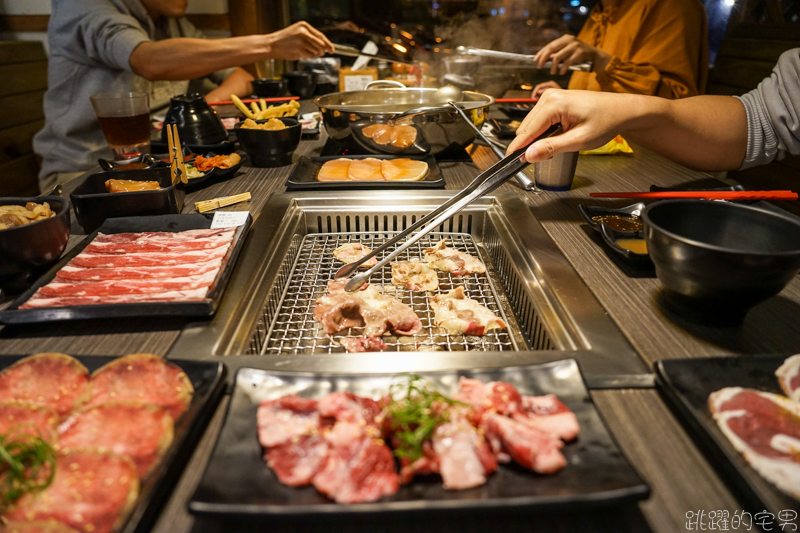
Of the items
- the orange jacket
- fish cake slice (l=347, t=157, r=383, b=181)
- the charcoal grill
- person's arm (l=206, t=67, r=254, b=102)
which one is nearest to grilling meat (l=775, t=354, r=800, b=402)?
the charcoal grill

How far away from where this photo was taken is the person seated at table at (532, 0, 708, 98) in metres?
3.86

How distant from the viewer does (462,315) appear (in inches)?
55.5

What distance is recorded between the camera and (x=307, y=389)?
93 centimetres

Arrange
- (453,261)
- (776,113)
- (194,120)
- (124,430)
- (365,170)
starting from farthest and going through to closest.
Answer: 1. (194,120)
2. (365,170)
3. (776,113)
4. (453,261)
5. (124,430)

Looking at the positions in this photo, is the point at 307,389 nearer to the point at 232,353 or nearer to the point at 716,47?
the point at 232,353

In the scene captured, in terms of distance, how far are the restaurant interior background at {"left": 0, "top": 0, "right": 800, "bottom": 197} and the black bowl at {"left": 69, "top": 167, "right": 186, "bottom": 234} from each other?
380 centimetres

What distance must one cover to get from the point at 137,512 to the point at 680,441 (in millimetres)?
932

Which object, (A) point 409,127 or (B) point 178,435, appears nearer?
(B) point 178,435

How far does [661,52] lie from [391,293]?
151 inches

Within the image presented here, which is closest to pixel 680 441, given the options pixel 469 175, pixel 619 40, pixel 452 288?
pixel 452 288

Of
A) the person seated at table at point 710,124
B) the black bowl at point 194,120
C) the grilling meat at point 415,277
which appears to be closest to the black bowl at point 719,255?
the person seated at table at point 710,124

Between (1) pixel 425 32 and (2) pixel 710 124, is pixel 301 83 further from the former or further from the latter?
(2) pixel 710 124

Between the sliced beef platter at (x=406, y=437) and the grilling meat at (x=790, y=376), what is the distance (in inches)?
18.0

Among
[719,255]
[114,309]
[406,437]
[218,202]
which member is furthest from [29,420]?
[719,255]
